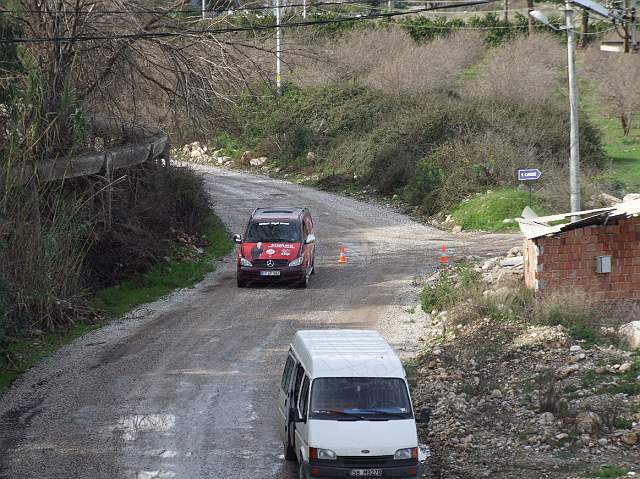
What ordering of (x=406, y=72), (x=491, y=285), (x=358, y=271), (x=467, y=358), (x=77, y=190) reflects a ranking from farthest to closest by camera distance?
1. (x=406, y=72)
2. (x=358, y=271)
3. (x=77, y=190)
4. (x=491, y=285)
5. (x=467, y=358)

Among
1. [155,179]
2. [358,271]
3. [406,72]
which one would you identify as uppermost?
[406,72]

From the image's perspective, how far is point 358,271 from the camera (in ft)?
91.4

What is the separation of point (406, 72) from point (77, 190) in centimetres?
3074

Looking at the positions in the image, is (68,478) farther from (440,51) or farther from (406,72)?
(440,51)

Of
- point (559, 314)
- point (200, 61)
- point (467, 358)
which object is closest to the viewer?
point (467, 358)

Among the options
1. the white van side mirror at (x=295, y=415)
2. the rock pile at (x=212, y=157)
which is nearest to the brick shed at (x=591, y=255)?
the white van side mirror at (x=295, y=415)

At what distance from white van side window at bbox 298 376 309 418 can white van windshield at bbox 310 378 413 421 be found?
147mm

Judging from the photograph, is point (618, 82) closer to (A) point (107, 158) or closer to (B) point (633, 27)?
(B) point (633, 27)

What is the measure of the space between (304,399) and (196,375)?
5.79 metres

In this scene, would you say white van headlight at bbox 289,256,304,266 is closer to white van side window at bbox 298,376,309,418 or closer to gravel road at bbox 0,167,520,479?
gravel road at bbox 0,167,520,479

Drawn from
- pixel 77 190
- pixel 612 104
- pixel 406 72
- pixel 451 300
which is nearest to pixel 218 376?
pixel 451 300

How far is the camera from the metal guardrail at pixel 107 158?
21.7 metres

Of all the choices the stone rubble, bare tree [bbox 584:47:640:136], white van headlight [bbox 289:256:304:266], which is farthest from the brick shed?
bare tree [bbox 584:47:640:136]

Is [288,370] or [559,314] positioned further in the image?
[559,314]
